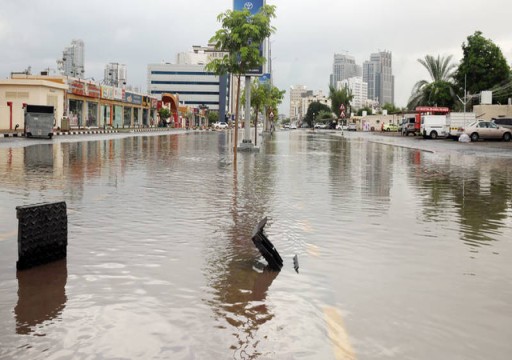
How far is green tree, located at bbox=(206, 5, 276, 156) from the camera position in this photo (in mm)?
27953

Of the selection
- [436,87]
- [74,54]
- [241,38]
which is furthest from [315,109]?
[241,38]

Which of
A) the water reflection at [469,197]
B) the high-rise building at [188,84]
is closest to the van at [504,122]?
the water reflection at [469,197]

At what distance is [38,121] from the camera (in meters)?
42.2

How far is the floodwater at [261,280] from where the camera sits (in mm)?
4090

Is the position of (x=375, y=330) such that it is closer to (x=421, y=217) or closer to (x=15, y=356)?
(x=15, y=356)

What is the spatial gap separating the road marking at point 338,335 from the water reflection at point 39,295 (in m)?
2.09

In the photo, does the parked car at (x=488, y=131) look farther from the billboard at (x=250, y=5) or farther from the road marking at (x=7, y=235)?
the road marking at (x=7, y=235)

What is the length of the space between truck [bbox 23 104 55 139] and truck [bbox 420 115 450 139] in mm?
33772

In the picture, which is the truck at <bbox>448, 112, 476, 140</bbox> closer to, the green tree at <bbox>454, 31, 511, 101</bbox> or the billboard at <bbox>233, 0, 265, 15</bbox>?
the green tree at <bbox>454, 31, 511, 101</bbox>

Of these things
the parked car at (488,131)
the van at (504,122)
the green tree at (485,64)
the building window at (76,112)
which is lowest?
the parked car at (488,131)

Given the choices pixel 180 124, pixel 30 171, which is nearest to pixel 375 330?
pixel 30 171

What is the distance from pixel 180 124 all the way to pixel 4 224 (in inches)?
4576

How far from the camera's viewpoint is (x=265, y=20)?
28125mm

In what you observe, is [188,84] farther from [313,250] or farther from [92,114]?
[313,250]
